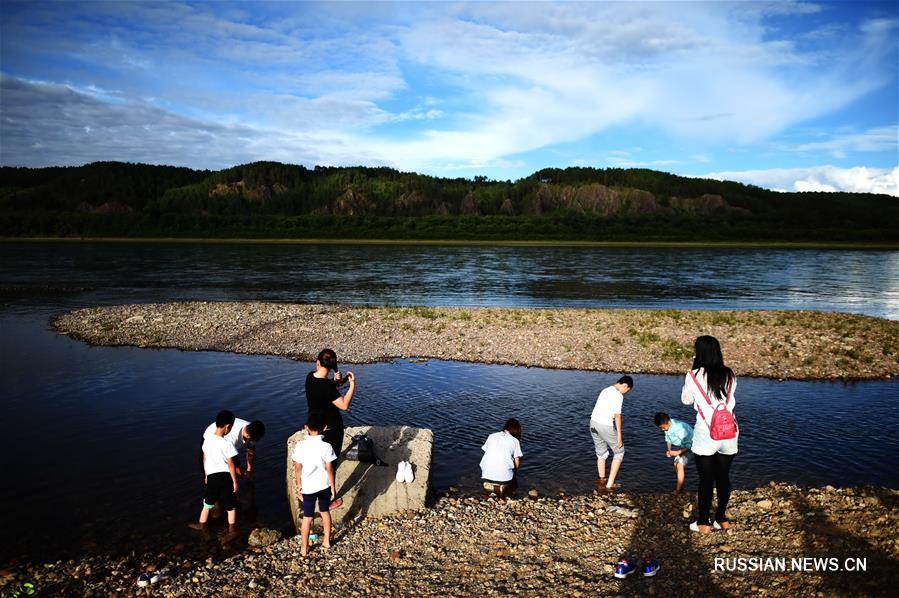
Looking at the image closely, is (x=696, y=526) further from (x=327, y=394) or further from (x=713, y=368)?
(x=327, y=394)

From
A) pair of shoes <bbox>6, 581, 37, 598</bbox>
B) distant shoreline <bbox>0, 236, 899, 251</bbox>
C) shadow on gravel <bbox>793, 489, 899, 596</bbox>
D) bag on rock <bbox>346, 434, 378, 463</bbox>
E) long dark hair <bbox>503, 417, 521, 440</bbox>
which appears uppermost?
distant shoreline <bbox>0, 236, 899, 251</bbox>

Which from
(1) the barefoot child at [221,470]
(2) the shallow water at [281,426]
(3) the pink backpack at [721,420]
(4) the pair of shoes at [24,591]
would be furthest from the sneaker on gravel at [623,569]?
(4) the pair of shoes at [24,591]

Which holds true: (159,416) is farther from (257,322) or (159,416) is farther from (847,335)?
(847,335)

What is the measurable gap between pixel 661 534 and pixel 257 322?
22685 mm

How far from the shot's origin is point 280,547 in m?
8.55

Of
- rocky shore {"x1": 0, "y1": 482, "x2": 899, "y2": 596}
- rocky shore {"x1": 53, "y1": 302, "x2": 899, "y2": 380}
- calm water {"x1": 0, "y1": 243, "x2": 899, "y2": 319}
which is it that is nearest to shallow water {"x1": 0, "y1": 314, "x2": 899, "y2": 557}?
rocky shore {"x1": 53, "y1": 302, "x2": 899, "y2": 380}

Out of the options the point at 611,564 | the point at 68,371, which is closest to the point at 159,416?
the point at 68,371

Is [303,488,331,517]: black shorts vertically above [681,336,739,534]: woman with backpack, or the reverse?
[681,336,739,534]: woman with backpack

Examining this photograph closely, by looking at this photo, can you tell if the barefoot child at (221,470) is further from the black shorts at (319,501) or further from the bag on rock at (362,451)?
the bag on rock at (362,451)

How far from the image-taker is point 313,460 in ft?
26.8

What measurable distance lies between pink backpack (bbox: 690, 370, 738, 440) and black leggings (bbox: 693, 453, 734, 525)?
0.37 metres

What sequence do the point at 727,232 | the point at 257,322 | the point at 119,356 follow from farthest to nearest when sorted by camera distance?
the point at 727,232, the point at 257,322, the point at 119,356

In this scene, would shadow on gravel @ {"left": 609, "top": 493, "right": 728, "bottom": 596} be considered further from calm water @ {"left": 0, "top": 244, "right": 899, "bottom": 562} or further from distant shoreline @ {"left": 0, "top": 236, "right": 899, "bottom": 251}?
distant shoreline @ {"left": 0, "top": 236, "right": 899, "bottom": 251}

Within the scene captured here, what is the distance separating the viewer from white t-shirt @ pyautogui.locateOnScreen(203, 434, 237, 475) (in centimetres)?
919
